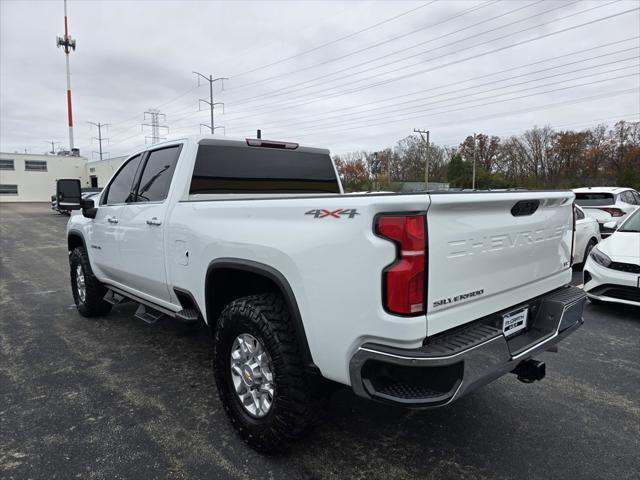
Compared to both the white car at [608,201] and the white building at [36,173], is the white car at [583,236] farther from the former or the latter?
the white building at [36,173]

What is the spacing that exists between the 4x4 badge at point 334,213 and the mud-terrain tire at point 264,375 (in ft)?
2.08

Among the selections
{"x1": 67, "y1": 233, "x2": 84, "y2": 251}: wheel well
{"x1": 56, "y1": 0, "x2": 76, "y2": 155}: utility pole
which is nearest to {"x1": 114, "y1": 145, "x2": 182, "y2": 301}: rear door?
{"x1": 67, "y1": 233, "x2": 84, "y2": 251}: wheel well

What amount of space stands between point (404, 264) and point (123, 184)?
363 centimetres

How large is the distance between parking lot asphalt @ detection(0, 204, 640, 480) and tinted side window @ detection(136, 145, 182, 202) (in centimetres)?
152

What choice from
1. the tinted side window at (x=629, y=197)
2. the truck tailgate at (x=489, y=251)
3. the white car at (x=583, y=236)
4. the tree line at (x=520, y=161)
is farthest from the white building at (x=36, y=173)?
the truck tailgate at (x=489, y=251)

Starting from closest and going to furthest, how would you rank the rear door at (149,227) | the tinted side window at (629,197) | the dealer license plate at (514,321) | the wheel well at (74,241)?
the dealer license plate at (514,321) < the rear door at (149,227) < the wheel well at (74,241) < the tinted side window at (629,197)

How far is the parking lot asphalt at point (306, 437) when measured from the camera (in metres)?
2.50

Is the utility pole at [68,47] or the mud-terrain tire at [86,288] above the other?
the utility pole at [68,47]

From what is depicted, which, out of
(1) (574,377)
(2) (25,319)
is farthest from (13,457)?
(1) (574,377)

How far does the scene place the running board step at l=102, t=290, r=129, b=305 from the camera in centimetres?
472

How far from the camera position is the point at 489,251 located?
226 centimetres

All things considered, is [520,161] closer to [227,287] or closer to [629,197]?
[629,197]

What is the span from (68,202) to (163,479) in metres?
3.38

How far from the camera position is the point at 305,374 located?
2.40 meters
